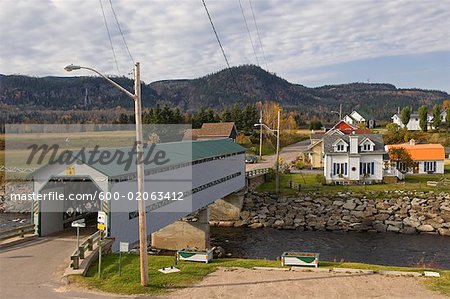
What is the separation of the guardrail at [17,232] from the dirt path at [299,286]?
32.9ft

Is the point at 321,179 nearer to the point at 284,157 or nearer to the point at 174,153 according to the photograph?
the point at 284,157

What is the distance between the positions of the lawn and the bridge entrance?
4182mm

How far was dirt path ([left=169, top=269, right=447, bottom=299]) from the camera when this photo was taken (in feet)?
48.5

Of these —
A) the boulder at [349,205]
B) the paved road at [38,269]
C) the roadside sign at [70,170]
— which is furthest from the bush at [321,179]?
the roadside sign at [70,170]

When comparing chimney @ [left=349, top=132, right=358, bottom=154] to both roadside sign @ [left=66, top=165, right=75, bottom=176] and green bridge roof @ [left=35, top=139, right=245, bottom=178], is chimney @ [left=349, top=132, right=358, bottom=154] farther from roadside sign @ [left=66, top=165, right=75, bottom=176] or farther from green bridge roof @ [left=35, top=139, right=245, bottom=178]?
roadside sign @ [left=66, top=165, right=75, bottom=176]

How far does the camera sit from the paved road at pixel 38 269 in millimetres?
14393

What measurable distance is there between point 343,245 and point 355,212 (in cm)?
808

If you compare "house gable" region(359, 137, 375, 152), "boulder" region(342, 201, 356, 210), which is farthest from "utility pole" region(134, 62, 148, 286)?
"house gable" region(359, 137, 375, 152)

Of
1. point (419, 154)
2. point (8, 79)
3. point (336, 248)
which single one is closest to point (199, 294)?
point (336, 248)

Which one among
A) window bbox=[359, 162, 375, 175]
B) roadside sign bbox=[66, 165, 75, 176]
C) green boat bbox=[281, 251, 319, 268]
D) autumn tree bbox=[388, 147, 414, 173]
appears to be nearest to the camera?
green boat bbox=[281, 251, 319, 268]

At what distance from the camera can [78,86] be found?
196625 millimetres

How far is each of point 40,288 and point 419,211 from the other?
37.2 meters

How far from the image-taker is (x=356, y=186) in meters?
48.7

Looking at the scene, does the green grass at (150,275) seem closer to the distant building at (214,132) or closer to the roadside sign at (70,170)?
the roadside sign at (70,170)
